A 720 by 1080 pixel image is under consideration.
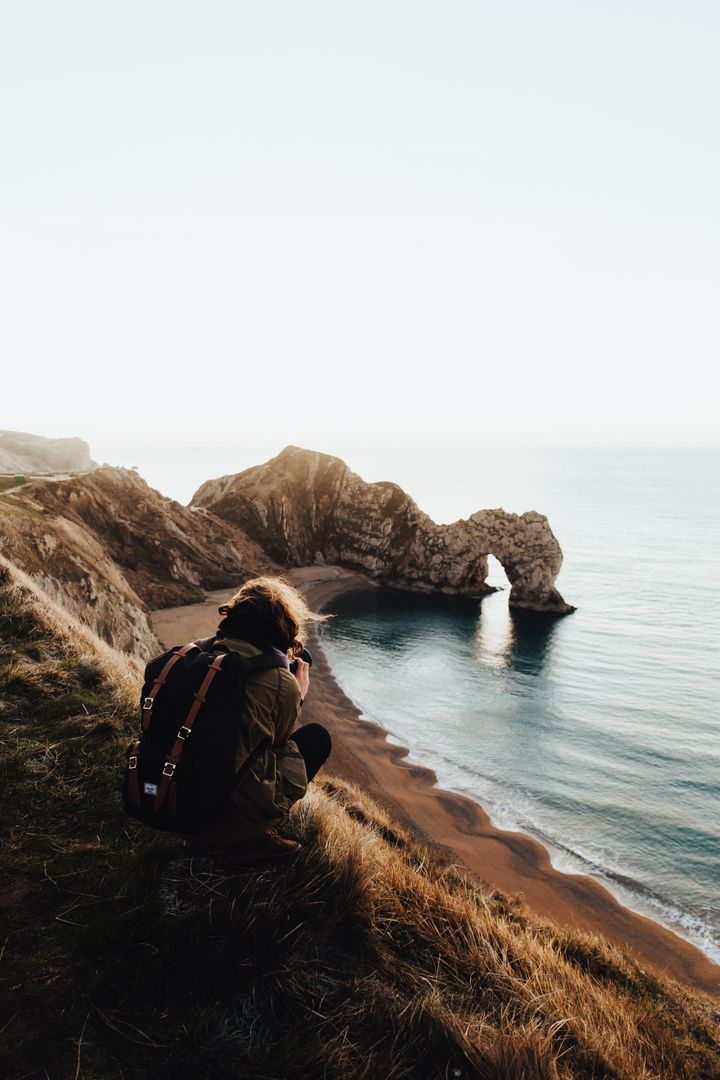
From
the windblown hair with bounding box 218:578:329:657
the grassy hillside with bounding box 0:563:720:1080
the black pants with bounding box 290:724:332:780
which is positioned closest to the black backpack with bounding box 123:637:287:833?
the windblown hair with bounding box 218:578:329:657

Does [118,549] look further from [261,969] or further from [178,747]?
[178,747]

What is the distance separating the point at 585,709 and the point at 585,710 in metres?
0.17

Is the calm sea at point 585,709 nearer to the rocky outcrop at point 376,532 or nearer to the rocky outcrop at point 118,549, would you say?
the rocky outcrop at point 376,532

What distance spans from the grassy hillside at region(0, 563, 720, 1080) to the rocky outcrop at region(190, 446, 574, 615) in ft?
188

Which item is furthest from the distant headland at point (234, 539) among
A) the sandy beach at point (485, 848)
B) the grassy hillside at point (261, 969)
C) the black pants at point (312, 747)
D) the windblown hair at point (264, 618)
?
the windblown hair at point (264, 618)

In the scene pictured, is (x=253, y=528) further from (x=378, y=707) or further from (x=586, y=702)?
(x=586, y=702)

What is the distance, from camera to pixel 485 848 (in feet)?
67.9

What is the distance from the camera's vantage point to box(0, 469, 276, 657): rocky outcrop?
30.1 meters

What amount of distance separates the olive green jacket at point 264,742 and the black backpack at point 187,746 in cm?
15

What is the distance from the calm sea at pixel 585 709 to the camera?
2117 centimetres

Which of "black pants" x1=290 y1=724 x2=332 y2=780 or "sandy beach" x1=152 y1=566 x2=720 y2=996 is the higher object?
"black pants" x1=290 y1=724 x2=332 y2=780

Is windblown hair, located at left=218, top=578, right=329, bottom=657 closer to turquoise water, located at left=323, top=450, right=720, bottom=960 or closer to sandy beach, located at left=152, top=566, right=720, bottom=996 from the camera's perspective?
sandy beach, located at left=152, top=566, right=720, bottom=996

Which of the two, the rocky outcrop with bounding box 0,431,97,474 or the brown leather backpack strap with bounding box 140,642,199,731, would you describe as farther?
the rocky outcrop with bounding box 0,431,97,474

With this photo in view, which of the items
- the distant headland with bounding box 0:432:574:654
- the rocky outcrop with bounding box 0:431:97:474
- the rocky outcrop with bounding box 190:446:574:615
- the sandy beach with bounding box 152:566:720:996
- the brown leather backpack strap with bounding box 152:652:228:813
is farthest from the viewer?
the rocky outcrop with bounding box 0:431:97:474
